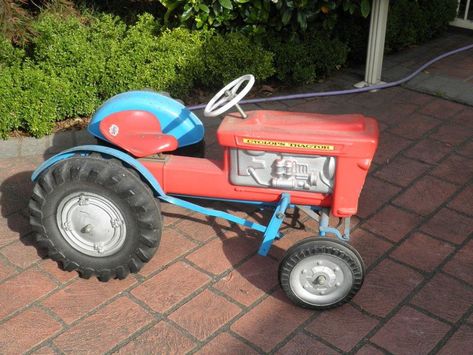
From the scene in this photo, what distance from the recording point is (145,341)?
2975mm

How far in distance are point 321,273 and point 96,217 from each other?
1183mm

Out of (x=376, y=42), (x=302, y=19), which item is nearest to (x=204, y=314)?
(x=302, y=19)

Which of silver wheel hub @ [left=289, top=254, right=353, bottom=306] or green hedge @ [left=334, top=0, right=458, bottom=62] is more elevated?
green hedge @ [left=334, top=0, right=458, bottom=62]

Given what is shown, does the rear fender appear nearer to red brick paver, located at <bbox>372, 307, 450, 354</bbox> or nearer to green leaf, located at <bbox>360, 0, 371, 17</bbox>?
red brick paver, located at <bbox>372, 307, 450, 354</bbox>

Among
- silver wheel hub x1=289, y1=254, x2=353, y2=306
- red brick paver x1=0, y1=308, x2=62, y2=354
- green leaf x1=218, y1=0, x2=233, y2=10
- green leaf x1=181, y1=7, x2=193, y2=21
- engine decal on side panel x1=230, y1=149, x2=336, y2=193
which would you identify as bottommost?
red brick paver x1=0, y1=308, x2=62, y2=354

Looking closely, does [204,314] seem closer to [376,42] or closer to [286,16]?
[286,16]

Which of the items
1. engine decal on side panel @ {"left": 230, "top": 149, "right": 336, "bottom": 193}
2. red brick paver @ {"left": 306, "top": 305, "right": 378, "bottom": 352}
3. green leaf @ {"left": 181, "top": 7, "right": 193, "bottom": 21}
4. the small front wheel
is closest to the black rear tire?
engine decal on side panel @ {"left": 230, "top": 149, "right": 336, "bottom": 193}

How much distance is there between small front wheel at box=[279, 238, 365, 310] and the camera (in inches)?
115

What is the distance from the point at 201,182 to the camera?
3238 mm

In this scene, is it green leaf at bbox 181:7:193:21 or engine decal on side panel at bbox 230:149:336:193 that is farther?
green leaf at bbox 181:7:193:21

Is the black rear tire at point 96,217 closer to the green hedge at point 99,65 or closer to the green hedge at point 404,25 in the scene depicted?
the green hedge at point 99,65

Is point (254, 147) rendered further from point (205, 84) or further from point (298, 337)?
point (205, 84)

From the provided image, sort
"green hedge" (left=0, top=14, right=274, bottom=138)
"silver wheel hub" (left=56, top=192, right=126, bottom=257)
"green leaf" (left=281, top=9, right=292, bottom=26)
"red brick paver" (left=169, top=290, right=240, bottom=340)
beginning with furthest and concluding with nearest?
"green leaf" (left=281, top=9, right=292, bottom=26), "green hedge" (left=0, top=14, right=274, bottom=138), "silver wheel hub" (left=56, top=192, right=126, bottom=257), "red brick paver" (left=169, top=290, right=240, bottom=340)

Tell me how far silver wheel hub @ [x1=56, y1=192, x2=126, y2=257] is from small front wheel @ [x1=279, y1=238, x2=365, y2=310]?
2.89ft
